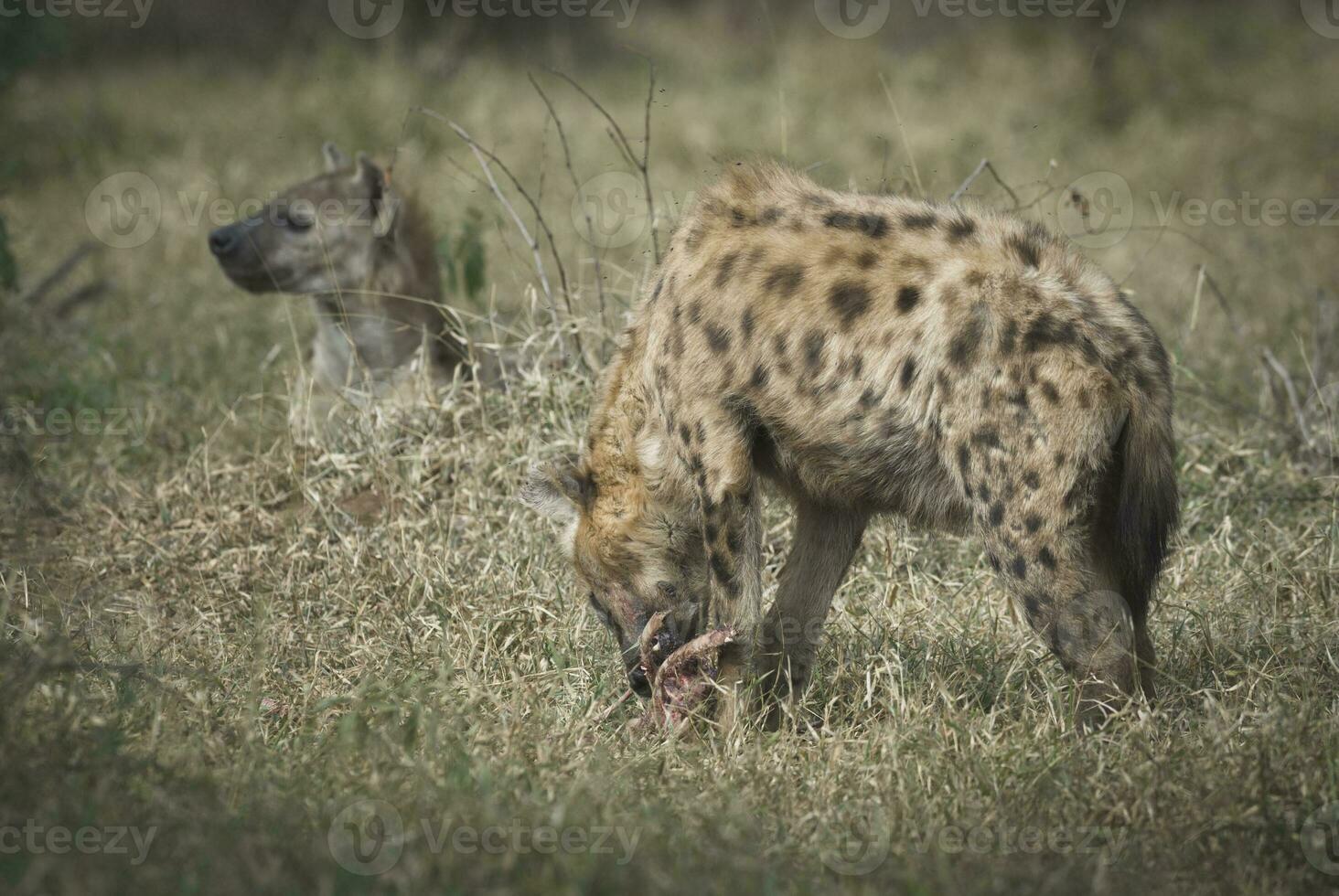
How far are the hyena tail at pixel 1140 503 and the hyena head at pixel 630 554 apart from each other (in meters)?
1.08

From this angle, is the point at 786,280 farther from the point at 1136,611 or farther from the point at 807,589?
the point at 1136,611

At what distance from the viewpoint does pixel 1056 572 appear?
3.21 metres

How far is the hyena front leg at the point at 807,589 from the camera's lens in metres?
4.00

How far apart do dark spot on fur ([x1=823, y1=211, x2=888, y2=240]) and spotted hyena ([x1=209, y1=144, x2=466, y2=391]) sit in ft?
9.19

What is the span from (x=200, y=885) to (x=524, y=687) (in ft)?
4.29

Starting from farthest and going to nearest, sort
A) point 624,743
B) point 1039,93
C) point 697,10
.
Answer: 1. point 697,10
2. point 1039,93
3. point 624,743

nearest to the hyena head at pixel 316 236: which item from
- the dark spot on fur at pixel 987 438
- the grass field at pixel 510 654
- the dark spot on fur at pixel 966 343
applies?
the grass field at pixel 510 654

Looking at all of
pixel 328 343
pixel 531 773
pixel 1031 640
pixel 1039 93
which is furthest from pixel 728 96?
pixel 531 773

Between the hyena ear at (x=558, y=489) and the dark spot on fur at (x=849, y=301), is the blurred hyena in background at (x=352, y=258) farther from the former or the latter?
the dark spot on fur at (x=849, y=301)

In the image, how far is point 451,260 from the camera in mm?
5801

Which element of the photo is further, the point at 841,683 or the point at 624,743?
Answer: the point at 841,683

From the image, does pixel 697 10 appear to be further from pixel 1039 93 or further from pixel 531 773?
pixel 531 773

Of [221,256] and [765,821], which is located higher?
[221,256]

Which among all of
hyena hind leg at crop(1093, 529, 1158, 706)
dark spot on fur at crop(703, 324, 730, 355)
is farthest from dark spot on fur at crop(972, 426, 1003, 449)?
dark spot on fur at crop(703, 324, 730, 355)
